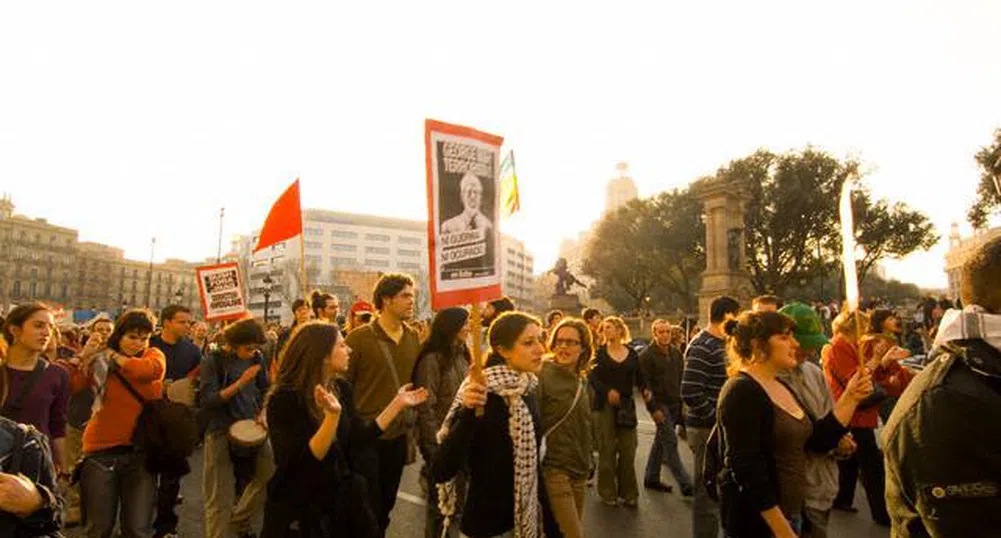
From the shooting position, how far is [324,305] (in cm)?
773

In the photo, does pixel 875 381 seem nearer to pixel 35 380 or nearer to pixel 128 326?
pixel 128 326

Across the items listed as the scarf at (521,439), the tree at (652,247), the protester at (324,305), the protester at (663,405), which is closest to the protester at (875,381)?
the protester at (663,405)

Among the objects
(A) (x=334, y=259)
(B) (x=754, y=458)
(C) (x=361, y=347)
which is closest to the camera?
(B) (x=754, y=458)

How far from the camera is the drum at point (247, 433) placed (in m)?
5.03

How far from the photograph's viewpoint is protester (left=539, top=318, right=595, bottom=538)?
4.02m

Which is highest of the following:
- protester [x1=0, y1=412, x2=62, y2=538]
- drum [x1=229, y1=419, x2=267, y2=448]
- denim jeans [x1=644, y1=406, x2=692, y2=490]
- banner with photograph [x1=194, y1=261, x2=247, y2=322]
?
banner with photograph [x1=194, y1=261, x2=247, y2=322]

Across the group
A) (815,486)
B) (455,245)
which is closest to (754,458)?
(815,486)

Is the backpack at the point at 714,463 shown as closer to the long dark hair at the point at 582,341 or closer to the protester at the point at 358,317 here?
the long dark hair at the point at 582,341

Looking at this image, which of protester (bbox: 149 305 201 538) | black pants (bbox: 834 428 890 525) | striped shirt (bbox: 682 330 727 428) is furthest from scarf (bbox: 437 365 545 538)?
black pants (bbox: 834 428 890 525)

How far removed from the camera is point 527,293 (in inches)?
6880

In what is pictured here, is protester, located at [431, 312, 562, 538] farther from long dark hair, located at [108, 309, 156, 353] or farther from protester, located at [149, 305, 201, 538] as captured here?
protester, located at [149, 305, 201, 538]

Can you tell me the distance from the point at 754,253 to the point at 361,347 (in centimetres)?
3731

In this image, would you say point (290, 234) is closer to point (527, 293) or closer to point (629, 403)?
point (629, 403)

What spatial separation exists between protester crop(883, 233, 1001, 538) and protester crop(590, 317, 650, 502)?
498cm
